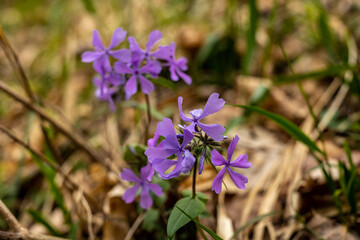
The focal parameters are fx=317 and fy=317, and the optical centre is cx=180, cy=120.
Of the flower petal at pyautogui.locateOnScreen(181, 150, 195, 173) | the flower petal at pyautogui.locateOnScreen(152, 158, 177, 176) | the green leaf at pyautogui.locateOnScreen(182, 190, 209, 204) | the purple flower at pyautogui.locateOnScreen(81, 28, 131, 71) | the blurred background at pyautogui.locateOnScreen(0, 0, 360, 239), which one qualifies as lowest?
the blurred background at pyautogui.locateOnScreen(0, 0, 360, 239)

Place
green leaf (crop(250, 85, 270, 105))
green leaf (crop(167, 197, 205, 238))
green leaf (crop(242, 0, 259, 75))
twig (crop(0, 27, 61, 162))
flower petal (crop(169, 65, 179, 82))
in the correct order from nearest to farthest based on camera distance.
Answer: green leaf (crop(167, 197, 205, 238)) < flower petal (crop(169, 65, 179, 82)) < twig (crop(0, 27, 61, 162)) < green leaf (crop(242, 0, 259, 75)) < green leaf (crop(250, 85, 270, 105))

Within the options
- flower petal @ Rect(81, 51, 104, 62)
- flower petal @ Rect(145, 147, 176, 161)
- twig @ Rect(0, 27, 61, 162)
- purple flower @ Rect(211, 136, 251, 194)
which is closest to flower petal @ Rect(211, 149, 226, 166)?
purple flower @ Rect(211, 136, 251, 194)

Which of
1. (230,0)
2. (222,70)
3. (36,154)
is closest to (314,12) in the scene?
Answer: (230,0)

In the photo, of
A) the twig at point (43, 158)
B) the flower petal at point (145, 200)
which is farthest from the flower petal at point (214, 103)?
the twig at point (43, 158)

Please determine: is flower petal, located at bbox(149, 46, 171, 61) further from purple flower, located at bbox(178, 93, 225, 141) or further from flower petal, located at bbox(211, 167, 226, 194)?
flower petal, located at bbox(211, 167, 226, 194)

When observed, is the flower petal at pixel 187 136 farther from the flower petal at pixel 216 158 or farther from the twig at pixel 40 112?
the twig at pixel 40 112

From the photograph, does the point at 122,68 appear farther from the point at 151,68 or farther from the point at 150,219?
the point at 150,219

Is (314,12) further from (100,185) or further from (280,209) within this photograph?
(100,185)
